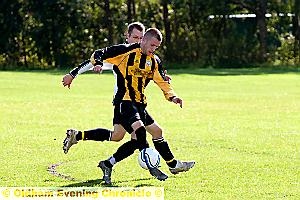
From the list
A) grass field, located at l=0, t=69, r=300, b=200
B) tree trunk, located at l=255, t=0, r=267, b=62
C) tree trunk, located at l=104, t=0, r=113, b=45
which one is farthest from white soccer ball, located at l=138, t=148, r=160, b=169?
tree trunk, located at l=255, t=0, r=267, b=62

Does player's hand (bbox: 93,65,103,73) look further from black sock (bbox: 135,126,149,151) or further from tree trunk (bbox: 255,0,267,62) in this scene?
tree trunk (bbox: 255,0,267,62)

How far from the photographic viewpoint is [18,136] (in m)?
12.8

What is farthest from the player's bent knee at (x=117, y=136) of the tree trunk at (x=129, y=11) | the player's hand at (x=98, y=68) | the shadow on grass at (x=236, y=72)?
the tree trunk at (x=129, y=11)

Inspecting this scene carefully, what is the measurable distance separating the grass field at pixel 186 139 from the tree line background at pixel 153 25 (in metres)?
14.1

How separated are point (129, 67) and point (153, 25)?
32.9 metres

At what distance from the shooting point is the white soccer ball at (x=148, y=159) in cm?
857

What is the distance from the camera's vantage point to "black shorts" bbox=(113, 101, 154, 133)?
28.8 ft

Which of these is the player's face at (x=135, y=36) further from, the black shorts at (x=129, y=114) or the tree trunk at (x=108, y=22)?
the tree trunk at (x=108, y=22)

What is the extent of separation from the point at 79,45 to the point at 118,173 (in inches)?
1246

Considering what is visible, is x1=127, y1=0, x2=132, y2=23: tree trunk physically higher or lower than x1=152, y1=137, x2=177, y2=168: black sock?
higher

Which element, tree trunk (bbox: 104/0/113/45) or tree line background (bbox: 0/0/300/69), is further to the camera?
tree trunk (bbox: 104/0/113/45)

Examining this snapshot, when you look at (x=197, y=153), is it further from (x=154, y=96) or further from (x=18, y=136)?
(x=154, y=96)

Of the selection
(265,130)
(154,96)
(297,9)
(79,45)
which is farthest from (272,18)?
(265,130)

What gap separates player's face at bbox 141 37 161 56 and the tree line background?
31.6 metres
